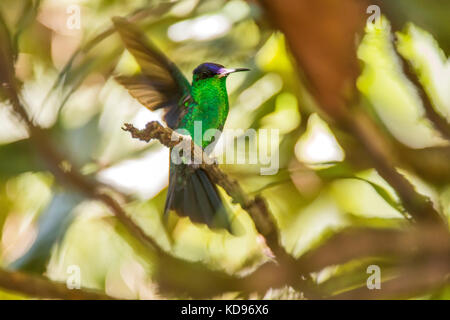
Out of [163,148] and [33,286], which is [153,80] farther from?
[33,286]

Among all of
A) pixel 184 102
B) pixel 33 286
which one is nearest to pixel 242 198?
pixel 184 102

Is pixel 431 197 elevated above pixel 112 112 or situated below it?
below

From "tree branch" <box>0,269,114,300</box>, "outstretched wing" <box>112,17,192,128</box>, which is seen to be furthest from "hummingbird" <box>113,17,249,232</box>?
"tree branch" <box>0,269,114,300</box>

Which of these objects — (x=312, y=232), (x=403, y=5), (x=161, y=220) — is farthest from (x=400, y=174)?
(x=161, y=220)

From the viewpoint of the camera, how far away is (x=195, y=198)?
1.03m

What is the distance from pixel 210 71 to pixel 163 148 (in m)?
0.18

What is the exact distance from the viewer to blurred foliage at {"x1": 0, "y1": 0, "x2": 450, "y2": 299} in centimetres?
101

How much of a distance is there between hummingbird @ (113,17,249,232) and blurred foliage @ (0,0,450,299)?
2 cm

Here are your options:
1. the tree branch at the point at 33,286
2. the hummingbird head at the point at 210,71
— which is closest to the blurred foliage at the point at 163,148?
the hummingbird head at the point at 210,71

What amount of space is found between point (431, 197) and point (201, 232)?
1.42ft

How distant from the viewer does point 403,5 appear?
1016 mm

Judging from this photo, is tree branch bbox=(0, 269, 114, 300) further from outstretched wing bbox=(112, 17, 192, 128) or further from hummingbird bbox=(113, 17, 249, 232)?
outstretched wing bbox=(112, 17, 192, 128)

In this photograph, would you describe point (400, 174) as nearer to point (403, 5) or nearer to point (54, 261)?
point (403, 5)

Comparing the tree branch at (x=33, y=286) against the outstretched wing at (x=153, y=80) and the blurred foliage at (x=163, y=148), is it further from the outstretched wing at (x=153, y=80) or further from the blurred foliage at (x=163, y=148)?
the outstretched wing at (x=153, y=80)
